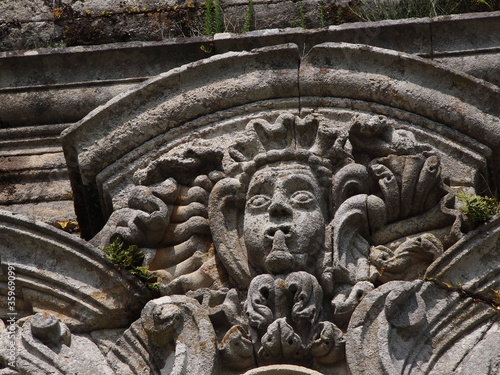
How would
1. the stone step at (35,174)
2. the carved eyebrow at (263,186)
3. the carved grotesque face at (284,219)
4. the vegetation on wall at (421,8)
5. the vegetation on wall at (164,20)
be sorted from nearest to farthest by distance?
the carved grotesque face at (284,219)
the carved eyebrow at (263,186)
the stone step at (35,174)
the vegetation on wall at (421,8)
the vegetation on wall at (164,20)

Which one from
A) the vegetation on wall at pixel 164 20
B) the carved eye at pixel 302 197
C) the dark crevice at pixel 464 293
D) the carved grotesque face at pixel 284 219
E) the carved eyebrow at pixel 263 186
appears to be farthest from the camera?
the vegetation on wall at pixel 164 20

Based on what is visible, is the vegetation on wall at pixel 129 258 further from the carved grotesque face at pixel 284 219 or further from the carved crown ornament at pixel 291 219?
the carved grotesque face at pixel 284 219

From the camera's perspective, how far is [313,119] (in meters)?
7.69

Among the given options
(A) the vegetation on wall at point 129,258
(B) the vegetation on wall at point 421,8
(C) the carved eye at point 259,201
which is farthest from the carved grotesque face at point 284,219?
(B) the vegetation on wall at point 421,8

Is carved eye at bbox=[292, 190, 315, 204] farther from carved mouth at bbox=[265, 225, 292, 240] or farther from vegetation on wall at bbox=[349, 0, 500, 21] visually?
vegetation on wall at bbox=[349, 0, 500, 21]

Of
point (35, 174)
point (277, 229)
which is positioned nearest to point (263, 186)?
point (277, 229)

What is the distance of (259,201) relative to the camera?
7242 millimetres

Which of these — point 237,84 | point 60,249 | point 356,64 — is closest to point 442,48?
point 356,64

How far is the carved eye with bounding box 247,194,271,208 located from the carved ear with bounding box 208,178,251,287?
0.11m

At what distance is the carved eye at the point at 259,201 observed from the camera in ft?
23.7

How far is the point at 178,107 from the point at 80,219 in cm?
88

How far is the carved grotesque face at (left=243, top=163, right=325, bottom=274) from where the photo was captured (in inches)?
275

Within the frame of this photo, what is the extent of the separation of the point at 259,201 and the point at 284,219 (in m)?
0.20

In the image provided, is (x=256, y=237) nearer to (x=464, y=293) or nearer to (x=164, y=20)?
(x=464, y=293)
